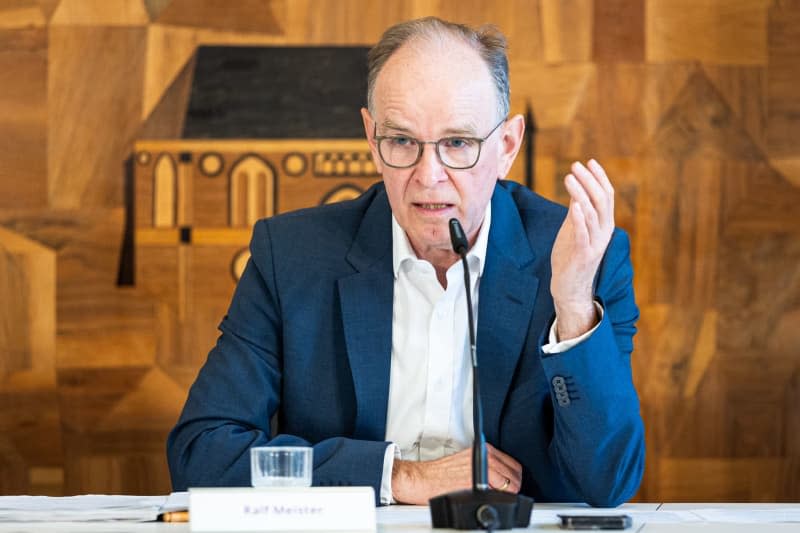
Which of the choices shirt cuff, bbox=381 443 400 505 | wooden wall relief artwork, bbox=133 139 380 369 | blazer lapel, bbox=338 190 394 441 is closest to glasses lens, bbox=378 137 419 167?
blazer lapel, bbox=338 190 394 441

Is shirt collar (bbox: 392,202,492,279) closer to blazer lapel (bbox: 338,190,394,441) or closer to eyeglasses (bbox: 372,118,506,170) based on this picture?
blazer lapel (bbox: 338,190,394,441)

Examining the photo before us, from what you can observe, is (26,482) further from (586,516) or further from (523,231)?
(586,516)

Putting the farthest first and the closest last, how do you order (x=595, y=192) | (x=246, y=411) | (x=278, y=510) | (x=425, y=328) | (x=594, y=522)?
(x=425, y=328), (x=246, y=411), (x=595, y=192), (x=594, y=522), (x=278, y=510)

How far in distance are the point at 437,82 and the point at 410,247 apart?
37 cm

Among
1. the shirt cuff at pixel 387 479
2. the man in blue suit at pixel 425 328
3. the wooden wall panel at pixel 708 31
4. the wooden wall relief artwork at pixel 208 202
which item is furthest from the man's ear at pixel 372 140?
the wooden wall panel at pixel 708 31

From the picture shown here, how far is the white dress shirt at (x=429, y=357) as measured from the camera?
2305 mm

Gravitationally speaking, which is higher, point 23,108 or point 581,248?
point 23,108

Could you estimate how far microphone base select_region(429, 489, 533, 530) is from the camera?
5.10ft

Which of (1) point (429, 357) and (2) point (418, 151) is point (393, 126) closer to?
(2) point (418, 151)

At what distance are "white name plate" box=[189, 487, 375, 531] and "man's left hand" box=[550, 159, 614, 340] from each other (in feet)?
2.00

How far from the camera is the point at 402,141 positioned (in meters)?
2.21

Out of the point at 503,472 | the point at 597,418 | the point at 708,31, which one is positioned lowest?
the point at 503,472

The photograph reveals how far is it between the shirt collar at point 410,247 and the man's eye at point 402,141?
0.25m

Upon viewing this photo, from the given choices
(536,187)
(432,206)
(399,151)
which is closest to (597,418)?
(432,206)
